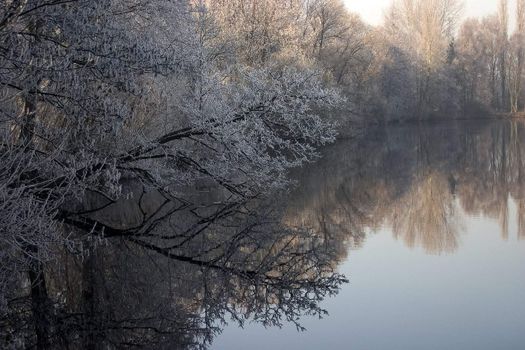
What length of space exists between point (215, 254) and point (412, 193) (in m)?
6.76

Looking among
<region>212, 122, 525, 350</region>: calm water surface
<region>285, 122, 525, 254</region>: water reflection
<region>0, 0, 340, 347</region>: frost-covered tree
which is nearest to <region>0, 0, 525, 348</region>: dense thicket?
<region>0, 0, 340, 347</region>: frost-covered tree

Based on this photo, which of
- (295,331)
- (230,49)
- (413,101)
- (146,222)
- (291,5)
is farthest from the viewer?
(413,101)

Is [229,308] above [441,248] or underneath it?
underneath

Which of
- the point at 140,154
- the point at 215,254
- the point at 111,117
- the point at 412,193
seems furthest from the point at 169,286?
the point at 412,193

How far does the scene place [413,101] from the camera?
48219 millimetres

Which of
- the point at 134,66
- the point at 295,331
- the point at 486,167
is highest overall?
the point at 486,167

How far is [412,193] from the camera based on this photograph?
13805 millimetres

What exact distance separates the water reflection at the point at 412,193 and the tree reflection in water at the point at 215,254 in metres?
0.04

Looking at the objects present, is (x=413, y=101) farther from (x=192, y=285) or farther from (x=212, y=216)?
(x=192, y=285)

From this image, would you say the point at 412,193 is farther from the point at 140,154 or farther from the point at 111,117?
the point at 111,117

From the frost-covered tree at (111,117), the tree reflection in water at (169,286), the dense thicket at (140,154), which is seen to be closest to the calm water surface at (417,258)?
the tree reflection in water at (169,286)

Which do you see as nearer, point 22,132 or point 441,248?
point 441,248

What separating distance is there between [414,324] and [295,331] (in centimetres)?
103

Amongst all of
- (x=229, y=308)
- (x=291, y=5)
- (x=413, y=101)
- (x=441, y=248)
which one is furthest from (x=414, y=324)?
(x=413, y=101)
